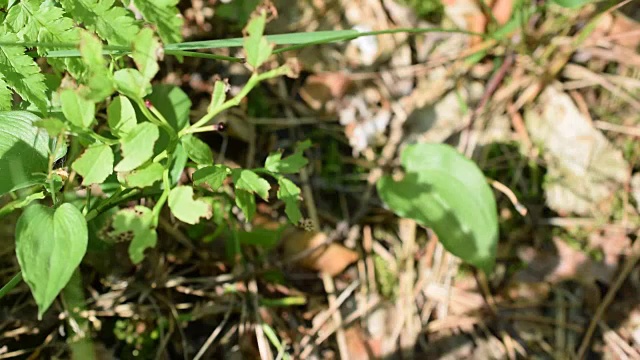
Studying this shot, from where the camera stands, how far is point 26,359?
131 centimetres

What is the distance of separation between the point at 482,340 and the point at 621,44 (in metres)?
1.11

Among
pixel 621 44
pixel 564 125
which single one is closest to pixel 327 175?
pixel 564 125

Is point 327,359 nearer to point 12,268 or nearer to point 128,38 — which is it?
point 12,268

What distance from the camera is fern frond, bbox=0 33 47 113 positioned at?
3.20ft

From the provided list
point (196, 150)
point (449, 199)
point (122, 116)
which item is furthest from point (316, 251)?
point (122, 116)

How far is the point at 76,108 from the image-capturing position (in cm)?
86

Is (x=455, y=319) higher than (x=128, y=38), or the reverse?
(x=128, y=38)

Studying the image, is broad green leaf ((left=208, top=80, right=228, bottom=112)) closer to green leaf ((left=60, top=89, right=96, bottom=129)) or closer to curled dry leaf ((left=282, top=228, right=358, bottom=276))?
green leaf ((left=60, top=89, right=96, bottom=129))

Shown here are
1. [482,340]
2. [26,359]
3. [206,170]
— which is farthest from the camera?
[482,340]

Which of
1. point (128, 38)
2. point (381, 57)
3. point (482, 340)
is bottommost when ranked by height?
point (482, 340)

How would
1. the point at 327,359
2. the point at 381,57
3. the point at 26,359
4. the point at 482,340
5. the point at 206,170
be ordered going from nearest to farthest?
the point at 206,170 < the point at 26,359 < the point at 327,359 < the point at 482,340 < the point at 381,57

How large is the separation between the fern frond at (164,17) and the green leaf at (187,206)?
29 centimetres

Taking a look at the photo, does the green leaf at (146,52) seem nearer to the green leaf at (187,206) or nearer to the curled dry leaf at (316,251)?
the green leaf at (187,206)

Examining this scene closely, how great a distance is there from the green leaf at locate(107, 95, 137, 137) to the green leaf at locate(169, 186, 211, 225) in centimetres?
12
